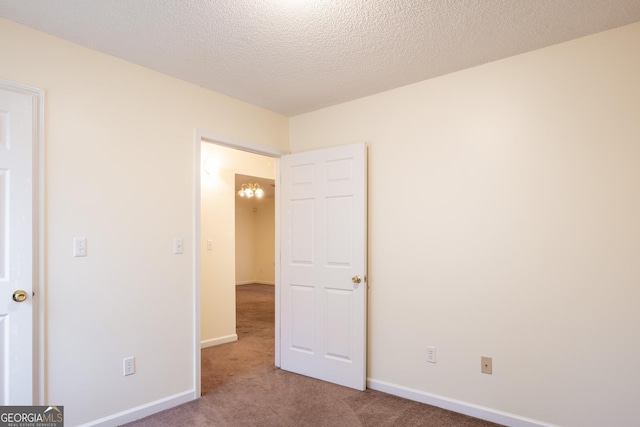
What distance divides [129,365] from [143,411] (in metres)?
0.35

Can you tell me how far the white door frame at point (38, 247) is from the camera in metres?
2.13

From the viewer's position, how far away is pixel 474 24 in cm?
211

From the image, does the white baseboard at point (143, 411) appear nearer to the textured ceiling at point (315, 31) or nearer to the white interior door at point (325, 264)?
the white interior door at point (325, 264)

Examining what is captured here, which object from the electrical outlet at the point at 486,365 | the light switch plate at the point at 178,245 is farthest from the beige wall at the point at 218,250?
the electrical outlet at the point at 486,365

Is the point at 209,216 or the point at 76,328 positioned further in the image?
the point at 209,216

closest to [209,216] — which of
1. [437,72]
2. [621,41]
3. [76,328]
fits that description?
[76,328]

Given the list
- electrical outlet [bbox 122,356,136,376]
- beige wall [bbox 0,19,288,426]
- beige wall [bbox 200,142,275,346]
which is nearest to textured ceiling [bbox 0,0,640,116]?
beige wall [bbox 0,19,288,426]

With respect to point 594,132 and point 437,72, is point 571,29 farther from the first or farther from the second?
point 437,72

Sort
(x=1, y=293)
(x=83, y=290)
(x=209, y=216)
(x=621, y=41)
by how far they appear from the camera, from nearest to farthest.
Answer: (x=1, y=293), (x=621, y=41), (x=83, y=290), (x=209, y=216)

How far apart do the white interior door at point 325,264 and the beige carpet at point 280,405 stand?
0.22 meters

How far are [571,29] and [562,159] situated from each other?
2.52ft

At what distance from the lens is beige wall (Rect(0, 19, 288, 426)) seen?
2225 millimetres

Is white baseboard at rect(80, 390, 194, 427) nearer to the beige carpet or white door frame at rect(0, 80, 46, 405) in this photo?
the beige carpet

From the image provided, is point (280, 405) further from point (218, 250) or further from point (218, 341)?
A: point (218, 250)
